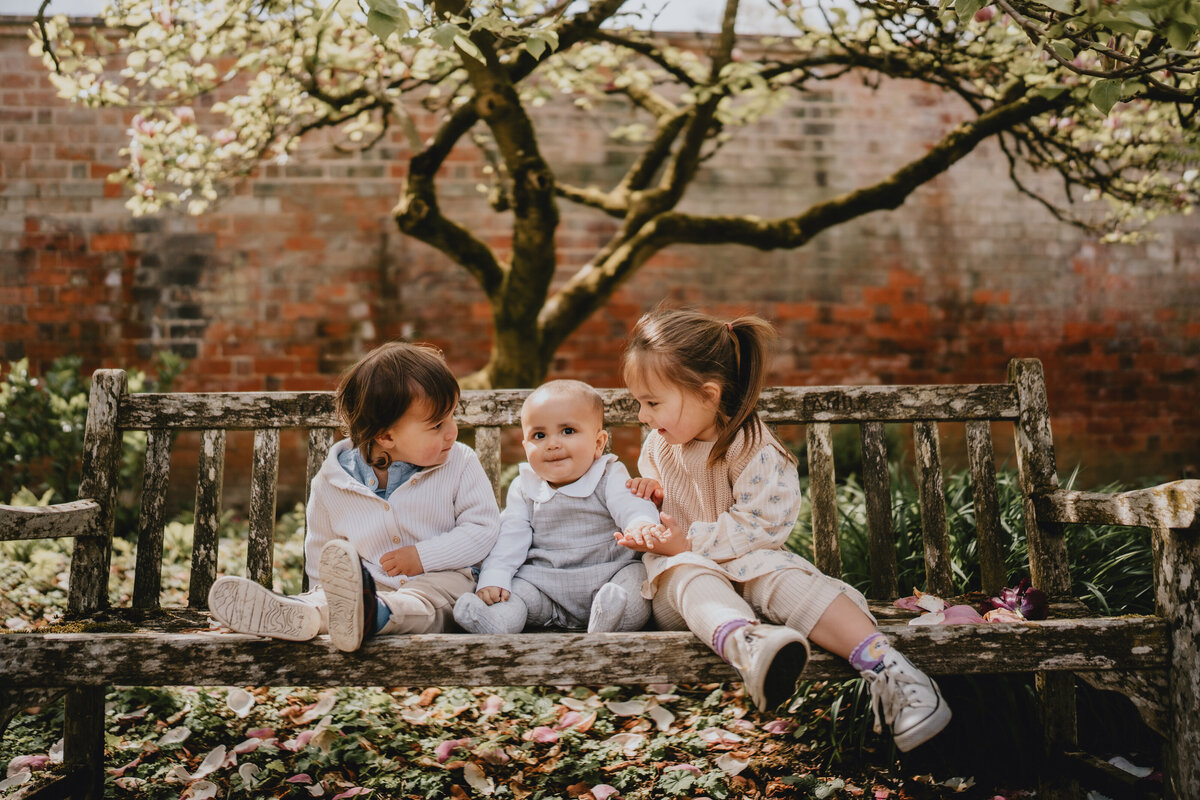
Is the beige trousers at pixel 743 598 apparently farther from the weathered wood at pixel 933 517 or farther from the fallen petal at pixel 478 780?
the fallen petal at pixel 478 780

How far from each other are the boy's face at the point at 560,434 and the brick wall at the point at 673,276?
11.2ft

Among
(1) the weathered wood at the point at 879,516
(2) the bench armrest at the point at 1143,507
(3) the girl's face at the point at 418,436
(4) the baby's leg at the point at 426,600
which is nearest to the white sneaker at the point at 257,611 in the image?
(4) the baby's leg at the point at 426,600

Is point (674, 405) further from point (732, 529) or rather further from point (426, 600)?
point (426, 600)

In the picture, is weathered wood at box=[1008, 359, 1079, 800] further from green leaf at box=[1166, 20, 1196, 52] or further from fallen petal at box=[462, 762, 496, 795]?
fallen petal at box=[462, 762, 496, 795]

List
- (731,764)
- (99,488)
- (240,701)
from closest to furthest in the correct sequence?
(99,488) → (731,764) → (240,701)

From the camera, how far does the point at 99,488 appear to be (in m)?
2.30

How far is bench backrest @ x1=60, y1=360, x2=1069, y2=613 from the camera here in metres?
2.37

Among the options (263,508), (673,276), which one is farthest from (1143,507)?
(673,276)

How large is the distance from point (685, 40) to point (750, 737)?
4828 mm

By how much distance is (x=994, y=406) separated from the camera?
95.0 inches

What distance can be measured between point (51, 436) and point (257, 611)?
3.74 m

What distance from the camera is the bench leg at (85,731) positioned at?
2162 mm

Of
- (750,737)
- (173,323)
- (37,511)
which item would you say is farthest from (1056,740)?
(173,323)

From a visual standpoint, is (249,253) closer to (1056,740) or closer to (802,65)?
(802,65)
